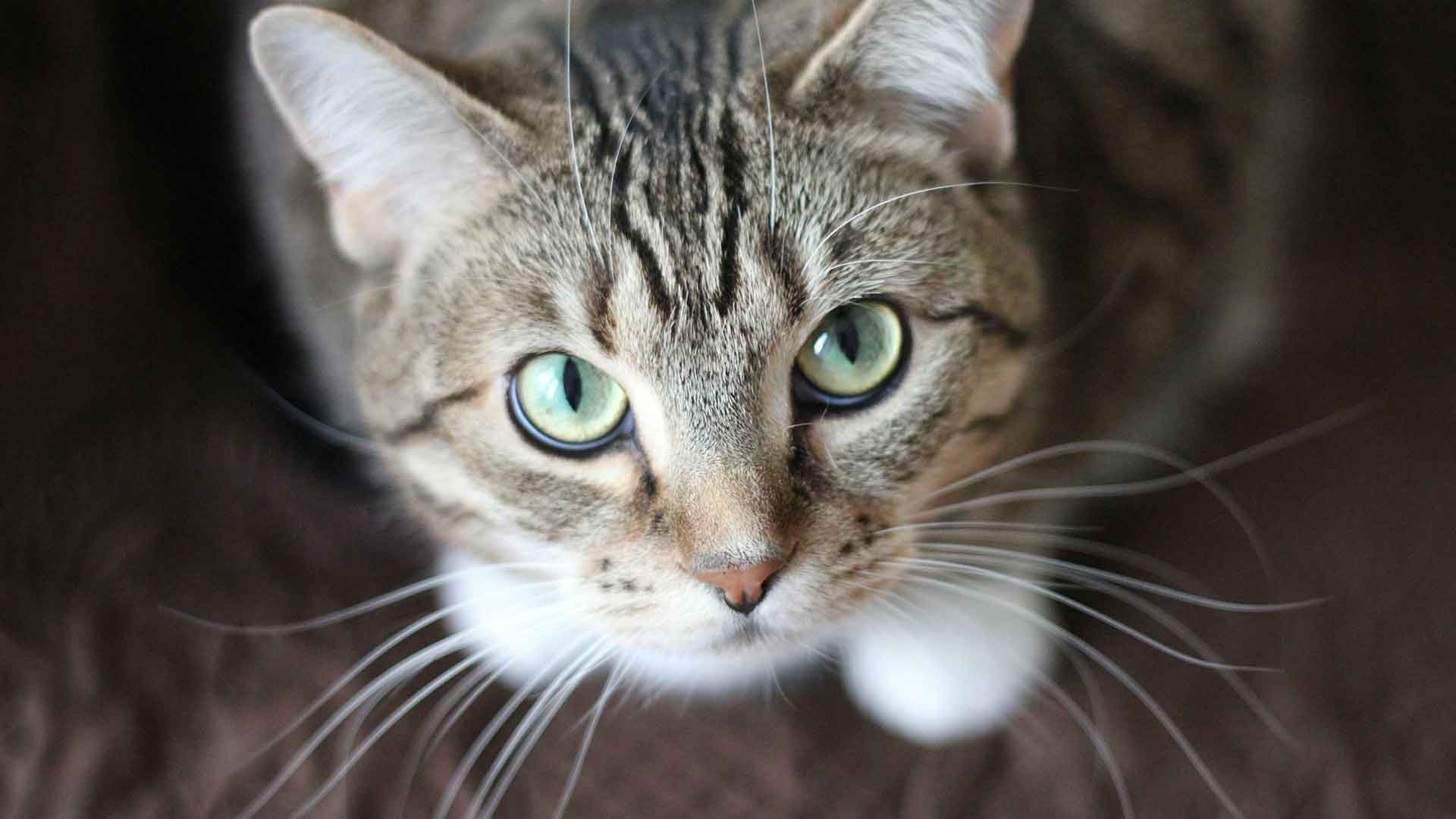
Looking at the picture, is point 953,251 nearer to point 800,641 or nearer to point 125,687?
point 800,641

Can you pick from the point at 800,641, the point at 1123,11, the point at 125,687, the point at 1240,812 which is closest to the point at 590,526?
the point at 800,641

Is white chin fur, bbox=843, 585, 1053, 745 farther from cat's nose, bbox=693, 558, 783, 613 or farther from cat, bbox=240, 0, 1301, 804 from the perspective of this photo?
cat's nose, bbox=693, 558, 783, 613

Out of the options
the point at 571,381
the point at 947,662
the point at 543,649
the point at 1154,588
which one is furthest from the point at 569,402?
the point at 1154,588

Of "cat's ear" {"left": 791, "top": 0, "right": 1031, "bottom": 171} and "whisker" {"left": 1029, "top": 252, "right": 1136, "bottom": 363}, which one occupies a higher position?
"cat's ear" {"left": 791, "top": 0, "right": 1031, "bottom": 171}

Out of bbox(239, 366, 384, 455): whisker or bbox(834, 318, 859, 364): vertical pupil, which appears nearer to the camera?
bbox(834, 318, 859, 364): vertical pupil

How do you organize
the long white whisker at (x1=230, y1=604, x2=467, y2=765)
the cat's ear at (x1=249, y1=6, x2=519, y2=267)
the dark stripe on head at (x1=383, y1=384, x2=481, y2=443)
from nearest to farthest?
1. the cat's ear at (x1=249, y1=6, x2=519, y2=267)
2. the dark stripe on head at (x1=383, y1=384, x2=481, y2=443)
3. the long white whisker at (x1=230, y1=604, x2=467, y2=765)

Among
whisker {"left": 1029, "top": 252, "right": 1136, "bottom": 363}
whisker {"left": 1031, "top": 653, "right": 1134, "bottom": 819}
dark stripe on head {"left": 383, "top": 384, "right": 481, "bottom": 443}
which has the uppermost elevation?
dark stripe on head {"left": 383, "top": 384, "right": 481, "bottom": 443}

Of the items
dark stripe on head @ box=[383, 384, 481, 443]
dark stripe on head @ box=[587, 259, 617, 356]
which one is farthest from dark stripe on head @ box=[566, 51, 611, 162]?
dark stripe on head @ box=[383, 384, 481, 443]
